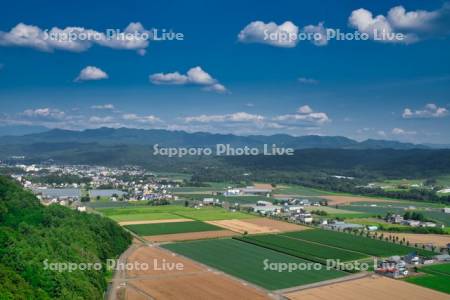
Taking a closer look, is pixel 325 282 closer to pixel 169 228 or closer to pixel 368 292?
pixel 368 292

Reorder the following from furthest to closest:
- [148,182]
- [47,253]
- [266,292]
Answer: [148,182] < [266,292] < [47,253]

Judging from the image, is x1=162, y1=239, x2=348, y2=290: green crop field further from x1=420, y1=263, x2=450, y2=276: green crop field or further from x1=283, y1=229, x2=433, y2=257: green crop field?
x1=420, y1=263, x2=450, y2=276: green crop field

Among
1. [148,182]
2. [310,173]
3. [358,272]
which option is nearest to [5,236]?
[358,272]

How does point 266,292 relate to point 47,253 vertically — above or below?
below

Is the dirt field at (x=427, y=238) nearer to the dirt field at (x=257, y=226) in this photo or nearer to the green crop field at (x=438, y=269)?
the green crop field at (x=438, y=269)

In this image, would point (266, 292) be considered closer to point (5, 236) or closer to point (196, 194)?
point (5, 236)

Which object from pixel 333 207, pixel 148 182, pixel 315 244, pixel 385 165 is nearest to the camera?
pixel 315 244
